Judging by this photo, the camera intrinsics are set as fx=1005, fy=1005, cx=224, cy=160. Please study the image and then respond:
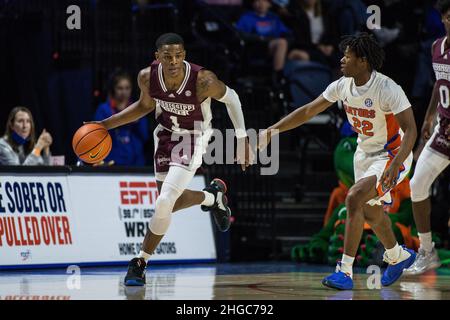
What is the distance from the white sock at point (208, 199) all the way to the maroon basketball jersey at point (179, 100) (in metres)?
1.01

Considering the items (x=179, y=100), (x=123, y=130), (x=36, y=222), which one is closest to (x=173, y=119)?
(x=179, y=100)

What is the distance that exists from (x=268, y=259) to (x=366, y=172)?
449cm

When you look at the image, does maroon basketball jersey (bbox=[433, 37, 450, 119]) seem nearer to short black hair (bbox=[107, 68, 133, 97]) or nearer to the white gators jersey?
the white gators jersey

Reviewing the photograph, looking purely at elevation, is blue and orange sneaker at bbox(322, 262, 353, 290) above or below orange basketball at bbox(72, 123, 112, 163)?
below

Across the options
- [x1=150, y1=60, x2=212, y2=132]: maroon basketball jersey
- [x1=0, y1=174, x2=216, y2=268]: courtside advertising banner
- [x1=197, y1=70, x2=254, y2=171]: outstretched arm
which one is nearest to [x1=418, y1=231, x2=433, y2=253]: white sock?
[x1=197, y1=70, x2=254, y2=171]: outstretched arm

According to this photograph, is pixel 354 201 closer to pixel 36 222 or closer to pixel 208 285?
pixel 208 285

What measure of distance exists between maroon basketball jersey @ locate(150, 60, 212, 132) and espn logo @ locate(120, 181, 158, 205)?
9.28 ft

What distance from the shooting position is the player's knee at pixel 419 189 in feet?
29.8

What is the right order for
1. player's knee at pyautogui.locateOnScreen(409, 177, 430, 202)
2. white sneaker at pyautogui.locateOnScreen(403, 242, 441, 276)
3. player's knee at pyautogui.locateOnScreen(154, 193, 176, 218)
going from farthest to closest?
white sneaker at pyautogui.locateOnScreen(403, 242, 441, 276), player's knee at pyautogui.locateOnScreen(409, 177, 430, 202), player's knee at pyautogui.locateOnScreen(154, 193, 176, 218)

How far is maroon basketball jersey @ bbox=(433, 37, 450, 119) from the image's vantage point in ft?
29.4

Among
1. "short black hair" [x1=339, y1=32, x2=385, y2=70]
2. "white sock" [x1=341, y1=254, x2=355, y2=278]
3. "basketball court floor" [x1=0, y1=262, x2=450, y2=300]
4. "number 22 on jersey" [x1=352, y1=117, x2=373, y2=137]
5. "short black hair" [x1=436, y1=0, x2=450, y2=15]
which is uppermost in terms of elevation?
"short black hair" [x1=436, y1=0, x2=450, y2=15]
